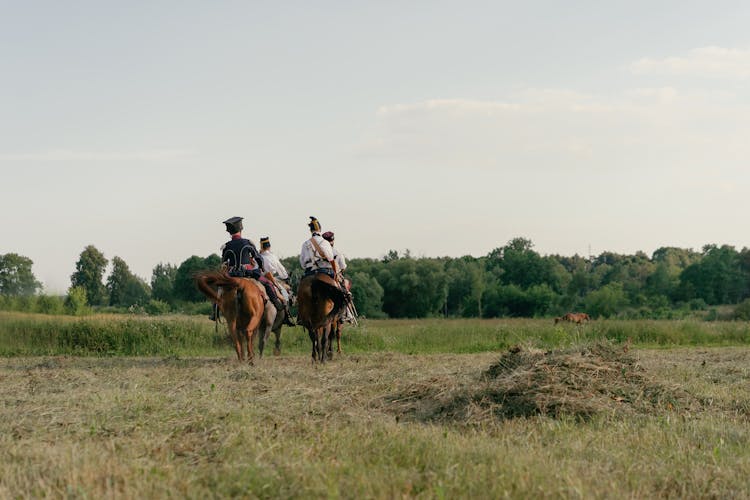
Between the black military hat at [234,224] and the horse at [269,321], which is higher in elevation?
the black military hat at [234,224]

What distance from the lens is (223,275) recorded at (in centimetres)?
1245

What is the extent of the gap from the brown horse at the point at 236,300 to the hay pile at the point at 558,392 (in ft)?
15.9

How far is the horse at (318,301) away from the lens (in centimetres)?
1300

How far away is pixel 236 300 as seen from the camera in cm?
1270

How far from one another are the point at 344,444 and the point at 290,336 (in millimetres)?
13382

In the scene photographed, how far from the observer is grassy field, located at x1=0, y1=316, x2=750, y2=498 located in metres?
4.79

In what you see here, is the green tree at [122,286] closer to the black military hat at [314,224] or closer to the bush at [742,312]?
the bush at [742,312]

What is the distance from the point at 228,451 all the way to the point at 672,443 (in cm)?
365

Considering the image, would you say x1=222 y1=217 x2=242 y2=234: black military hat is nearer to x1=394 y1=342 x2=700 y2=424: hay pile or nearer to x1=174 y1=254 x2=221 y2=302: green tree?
x1=394 y1=342 x2=700 y2=424: hay pile

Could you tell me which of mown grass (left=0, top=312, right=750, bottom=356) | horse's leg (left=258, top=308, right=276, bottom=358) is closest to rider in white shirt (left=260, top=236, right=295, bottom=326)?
horse's leg (left=258, top=308, right=276, bottom=358)

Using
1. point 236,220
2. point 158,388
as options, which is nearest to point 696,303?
point 236,220

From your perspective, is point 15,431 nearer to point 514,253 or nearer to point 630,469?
point 630,469

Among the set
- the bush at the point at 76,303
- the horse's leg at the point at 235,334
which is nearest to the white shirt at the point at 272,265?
the horse's leg at the point at 235,334

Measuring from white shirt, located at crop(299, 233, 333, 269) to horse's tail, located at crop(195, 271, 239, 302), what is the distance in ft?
4.63
